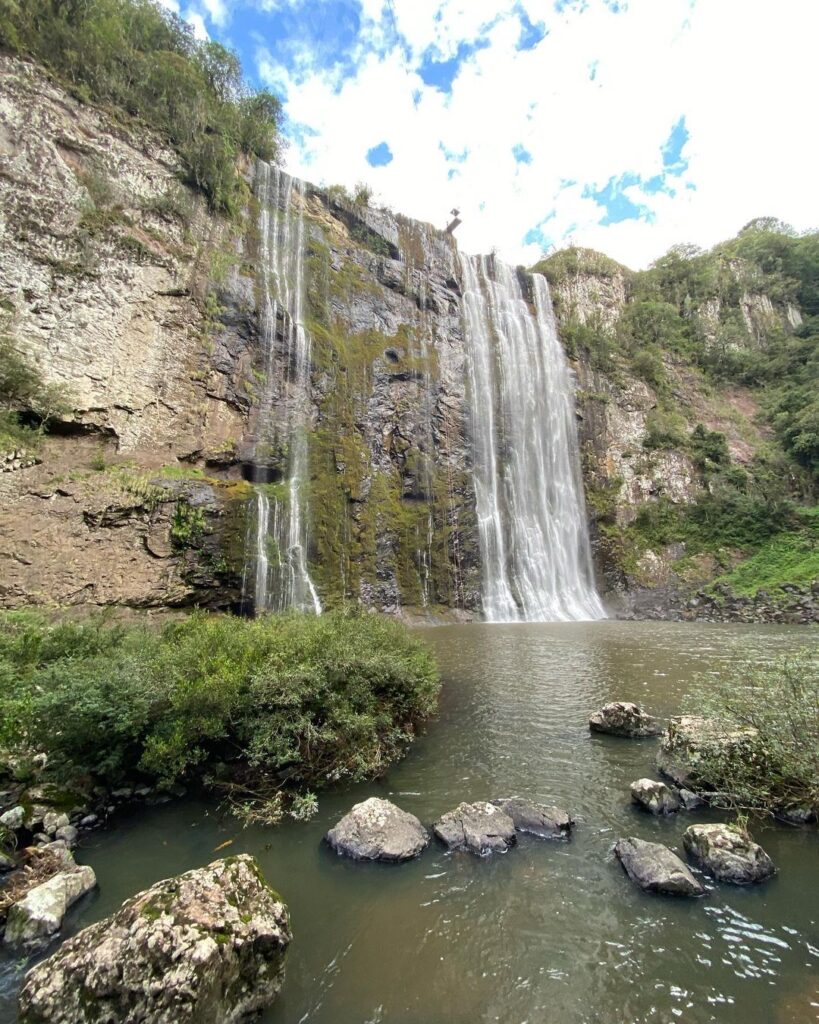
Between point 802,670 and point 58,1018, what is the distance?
619 cm

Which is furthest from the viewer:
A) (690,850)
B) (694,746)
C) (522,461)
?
(522,461)

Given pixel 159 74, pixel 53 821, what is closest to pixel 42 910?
pixel 53 821

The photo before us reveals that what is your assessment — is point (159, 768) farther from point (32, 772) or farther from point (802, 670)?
point (802, 670)

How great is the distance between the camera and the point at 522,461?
93.7 ft

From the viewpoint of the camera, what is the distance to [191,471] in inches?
672

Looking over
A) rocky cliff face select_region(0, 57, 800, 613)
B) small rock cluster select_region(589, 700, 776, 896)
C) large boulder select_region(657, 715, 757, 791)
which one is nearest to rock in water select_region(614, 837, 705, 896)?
small rock cluster select_region(589, 700, 776, 896)

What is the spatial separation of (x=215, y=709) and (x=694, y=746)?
5.13m

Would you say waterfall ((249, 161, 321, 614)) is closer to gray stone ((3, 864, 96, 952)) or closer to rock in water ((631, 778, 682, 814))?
gray stone ((3, 864, 96, 952))

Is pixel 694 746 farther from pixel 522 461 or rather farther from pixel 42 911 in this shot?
pixel 522 461

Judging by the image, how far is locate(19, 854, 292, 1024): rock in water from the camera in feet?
7.50

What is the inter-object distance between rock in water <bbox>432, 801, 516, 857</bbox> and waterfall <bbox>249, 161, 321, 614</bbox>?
540 inches

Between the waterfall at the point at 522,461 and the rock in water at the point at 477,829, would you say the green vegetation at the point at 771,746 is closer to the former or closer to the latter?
the rock in water at the point at 477,829

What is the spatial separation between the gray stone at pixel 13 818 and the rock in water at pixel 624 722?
6624mm

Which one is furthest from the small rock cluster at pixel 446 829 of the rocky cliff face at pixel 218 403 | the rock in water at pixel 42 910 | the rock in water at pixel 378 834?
the rocky cliff face at pixel 218 403
